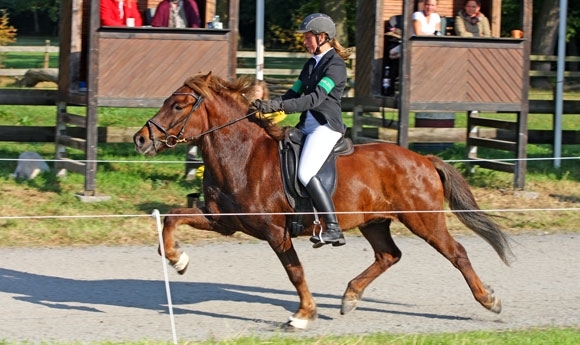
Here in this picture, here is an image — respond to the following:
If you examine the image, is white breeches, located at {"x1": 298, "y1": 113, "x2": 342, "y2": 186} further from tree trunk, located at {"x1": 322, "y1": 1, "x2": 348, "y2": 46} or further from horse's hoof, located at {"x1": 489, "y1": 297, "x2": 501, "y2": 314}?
tree trunk, located at {"x1": 322, "y1": 1, "x2": 348, "y2": 46}

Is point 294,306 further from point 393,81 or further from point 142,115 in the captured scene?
point 142,115

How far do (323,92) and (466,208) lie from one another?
5.92 feet

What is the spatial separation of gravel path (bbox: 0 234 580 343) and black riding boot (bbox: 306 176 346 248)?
0.72 m

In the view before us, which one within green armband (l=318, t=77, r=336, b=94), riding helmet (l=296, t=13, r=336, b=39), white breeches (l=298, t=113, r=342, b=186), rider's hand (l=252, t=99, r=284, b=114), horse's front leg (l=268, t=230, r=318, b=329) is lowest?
horse's front leg (l=268, t=230, r=318, b=329)

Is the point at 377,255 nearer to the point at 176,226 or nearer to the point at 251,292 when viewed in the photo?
the point at 251,292

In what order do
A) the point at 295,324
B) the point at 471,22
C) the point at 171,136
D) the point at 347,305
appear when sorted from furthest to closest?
1. the point at 471,22
2. the point at 347,305
3. the point at 171,136
4. the point at 295,324

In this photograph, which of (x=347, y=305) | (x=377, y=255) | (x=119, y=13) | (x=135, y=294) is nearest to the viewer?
(x=347, y=305)

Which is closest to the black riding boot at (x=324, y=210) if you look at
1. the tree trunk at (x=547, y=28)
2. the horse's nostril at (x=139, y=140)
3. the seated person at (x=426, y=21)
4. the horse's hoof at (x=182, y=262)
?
the horse's hoof at (x=182, y=262)

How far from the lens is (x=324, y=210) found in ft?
28.3

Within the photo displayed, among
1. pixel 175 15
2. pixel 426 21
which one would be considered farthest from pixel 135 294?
pixel 426 21

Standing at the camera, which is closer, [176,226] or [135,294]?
[176,226]

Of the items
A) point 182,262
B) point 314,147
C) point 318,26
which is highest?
point 318,26

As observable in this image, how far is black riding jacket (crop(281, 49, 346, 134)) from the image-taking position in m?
8.56

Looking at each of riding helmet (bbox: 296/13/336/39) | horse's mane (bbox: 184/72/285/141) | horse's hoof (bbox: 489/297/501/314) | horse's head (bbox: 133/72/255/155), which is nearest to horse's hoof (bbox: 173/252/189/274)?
horse's head (bbox: 133/72/255/155)
